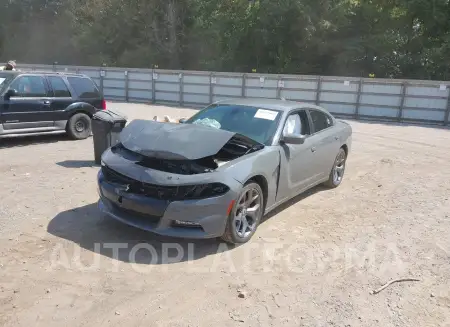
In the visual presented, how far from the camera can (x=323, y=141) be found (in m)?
5.89

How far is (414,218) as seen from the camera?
5.38m

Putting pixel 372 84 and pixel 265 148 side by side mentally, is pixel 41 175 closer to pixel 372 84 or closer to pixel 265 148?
pixel 265 148

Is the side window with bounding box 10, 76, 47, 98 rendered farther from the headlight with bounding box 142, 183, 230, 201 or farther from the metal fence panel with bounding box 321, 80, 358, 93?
the metal fence panel with bounding box 321, 80, 358, 93

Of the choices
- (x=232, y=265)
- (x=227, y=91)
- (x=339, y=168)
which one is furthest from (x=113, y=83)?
(x=232, y=265)

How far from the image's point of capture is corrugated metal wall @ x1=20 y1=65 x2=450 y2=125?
15930mm

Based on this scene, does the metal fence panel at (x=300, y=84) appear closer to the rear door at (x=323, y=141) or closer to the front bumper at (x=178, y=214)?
the rear door at (x=323, y=141)

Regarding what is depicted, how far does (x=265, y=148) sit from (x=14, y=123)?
640 cm

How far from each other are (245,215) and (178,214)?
817 millimetres

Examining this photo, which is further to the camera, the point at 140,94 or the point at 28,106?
the point at 140,94

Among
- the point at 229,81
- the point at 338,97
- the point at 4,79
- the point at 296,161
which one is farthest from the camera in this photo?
the point at 229,81

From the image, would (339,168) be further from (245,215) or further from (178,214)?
(178,214)

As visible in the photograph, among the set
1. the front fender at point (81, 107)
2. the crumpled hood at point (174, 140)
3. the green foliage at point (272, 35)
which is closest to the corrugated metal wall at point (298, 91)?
the green foliage at point (272, 35)

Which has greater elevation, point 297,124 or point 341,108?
point 297,124

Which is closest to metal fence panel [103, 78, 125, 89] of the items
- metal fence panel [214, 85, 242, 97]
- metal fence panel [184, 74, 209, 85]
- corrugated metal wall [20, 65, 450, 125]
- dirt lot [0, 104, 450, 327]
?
corrugated metal wall [20, 65, 450, 125]
